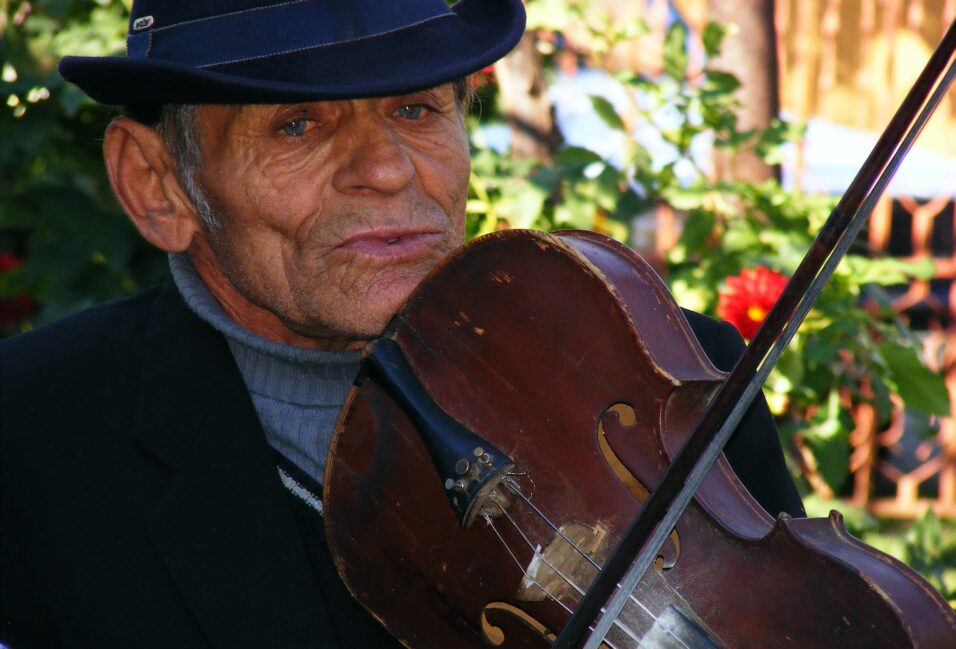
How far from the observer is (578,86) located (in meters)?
3.69

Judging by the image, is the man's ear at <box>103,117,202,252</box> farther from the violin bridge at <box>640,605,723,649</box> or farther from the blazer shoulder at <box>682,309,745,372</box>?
the violin bridge at <box>640,605,723,649</box>

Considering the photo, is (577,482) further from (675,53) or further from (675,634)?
(675,53)

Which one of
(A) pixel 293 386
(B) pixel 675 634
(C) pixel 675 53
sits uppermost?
(B) pixel 675 634

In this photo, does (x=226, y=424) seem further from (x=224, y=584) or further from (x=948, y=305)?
(x=948, y=305)

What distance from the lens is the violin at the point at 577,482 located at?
1.14 m

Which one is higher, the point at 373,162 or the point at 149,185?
the point at 373,162

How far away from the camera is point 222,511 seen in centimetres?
157

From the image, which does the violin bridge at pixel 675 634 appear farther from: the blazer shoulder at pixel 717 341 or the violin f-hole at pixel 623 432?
the blazer shoulder at pixel 717 341

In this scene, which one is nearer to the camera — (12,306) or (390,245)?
(390,245)

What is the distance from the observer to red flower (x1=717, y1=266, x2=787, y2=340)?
2195mm

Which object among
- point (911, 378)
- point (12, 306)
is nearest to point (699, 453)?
point (911, 378)

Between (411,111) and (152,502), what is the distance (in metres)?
0.61

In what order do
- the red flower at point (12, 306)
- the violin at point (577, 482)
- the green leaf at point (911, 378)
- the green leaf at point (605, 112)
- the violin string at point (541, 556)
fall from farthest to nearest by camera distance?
1. the red flower at point (12, 306)
2. the green leaf at point (605, 112)
3. the green leaf at point (911, 378)
4. the violin string at point (541, 556)
5. the violin at point (577, 482)

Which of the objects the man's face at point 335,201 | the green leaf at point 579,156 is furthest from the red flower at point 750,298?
the man's face at point 335,201
